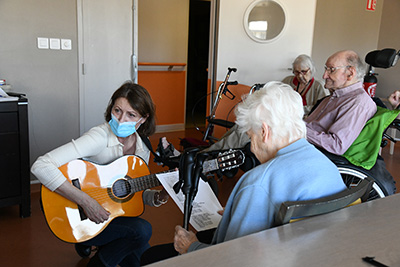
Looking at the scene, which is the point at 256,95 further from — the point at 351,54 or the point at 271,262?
the point at 351,54

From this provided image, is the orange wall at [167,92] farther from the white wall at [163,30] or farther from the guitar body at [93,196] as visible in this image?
the guitar body at [93,196]

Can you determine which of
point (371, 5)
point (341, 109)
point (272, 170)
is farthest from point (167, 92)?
point (272, 170)

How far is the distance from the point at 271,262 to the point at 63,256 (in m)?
1.84

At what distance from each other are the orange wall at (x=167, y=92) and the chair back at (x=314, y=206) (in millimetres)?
4845

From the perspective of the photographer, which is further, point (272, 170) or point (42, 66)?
point (42, 66)

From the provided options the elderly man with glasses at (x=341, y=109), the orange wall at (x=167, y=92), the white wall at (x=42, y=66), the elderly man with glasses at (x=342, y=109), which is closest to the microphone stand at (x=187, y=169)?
the elderly man with glasses at (x=341, y=109)

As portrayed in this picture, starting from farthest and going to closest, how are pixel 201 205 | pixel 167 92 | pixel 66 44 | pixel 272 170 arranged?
pixel 167 92 < pixel 66 44 < pixel 201 205 < pixel 272 170

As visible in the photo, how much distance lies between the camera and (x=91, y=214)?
6.23ft

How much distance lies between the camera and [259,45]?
15.0ft

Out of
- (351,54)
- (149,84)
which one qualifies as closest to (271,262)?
(351,54)

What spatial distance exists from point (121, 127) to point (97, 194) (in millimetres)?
355

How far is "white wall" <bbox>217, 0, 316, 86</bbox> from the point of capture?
4.44 m

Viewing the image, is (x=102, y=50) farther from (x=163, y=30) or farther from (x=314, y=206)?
(x=314, y=206)

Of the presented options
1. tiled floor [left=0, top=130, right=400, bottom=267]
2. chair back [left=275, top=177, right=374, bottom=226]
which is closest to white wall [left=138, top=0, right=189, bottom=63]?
tiled floor [left=0, top=130, right=400, bottom=267]
